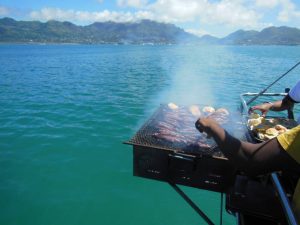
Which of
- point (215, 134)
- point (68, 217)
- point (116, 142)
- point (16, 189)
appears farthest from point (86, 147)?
point (215, 134)

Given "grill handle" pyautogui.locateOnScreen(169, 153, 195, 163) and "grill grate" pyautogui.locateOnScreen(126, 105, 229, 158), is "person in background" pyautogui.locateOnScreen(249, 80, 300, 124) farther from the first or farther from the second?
"grill handle" pyautogui.locateOnScreen(169, 153, 195, 163)

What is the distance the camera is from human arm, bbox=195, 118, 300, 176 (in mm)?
2203

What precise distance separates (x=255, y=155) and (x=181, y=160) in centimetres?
138

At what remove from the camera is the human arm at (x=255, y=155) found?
7.23 feet

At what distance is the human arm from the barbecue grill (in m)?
0.89

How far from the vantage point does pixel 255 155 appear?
239 cm

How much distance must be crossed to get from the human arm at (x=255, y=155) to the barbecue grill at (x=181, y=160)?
0.89 metres

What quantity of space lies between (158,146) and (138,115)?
1042cm

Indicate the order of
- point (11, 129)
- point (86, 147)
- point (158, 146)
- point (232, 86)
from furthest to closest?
point (232, 86)
point (11, 129)
point (86, 147)
point (158, 146)

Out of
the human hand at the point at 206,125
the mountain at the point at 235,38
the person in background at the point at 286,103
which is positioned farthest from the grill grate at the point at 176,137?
the mountain at the point at 235,38

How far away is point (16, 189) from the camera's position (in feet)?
24.8

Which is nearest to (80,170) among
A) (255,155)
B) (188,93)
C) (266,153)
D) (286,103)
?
(286,103)

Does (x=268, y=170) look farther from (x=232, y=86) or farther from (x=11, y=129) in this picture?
(x=232, y=86)

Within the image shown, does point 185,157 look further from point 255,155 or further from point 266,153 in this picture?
point 266,153
